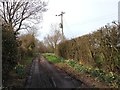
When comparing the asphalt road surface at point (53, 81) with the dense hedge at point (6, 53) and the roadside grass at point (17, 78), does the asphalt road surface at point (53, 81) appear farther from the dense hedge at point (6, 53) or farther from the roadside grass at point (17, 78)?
the dense hedge at point (6, 53)

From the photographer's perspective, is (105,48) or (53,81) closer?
(105,48)

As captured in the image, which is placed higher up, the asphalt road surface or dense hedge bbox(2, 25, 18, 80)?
dense hedge bbox(2, 25, 18, 80)

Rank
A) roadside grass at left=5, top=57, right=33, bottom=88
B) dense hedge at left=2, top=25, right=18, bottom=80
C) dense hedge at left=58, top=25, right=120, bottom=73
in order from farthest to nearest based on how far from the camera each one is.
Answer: roadside grass at left=5, top=57, right=33, bottom=88
dense hedge at left=58, top=25, right=120, bottom=73
dense hedge at left=2, top=25, right=18, bottom=80

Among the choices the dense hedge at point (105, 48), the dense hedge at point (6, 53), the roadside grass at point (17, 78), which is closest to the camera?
the dense hedge at point (6, 53)

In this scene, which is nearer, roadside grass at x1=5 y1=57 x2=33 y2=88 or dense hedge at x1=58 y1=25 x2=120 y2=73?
dense hedge at x1=58 y1=25 x2=120 y2=73

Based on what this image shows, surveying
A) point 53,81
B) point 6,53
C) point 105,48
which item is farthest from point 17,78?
point 105,48

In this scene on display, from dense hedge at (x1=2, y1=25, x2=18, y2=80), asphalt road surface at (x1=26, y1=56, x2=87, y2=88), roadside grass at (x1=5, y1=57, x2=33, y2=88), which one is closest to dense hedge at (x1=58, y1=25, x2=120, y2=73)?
asphalt road surface at (x1=26, y1=56, x2=87, y2=88)

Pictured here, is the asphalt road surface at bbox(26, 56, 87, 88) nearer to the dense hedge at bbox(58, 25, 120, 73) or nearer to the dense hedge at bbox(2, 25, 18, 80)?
the dense hedge at bbox(2, 25, 18, 80)

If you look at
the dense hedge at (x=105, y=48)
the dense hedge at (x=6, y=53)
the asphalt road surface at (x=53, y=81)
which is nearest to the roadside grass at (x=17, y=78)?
→ the asphalt road surface at (x=53, y=81)

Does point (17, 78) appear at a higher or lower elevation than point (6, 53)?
lower

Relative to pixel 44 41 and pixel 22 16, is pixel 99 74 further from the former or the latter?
pixel 44 41

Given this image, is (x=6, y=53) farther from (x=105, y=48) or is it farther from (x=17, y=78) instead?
(x=105, y=48)

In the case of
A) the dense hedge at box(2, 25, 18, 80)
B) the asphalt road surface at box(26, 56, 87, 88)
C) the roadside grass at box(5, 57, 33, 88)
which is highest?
the dense hedge at box(2, 25, 18, 80)

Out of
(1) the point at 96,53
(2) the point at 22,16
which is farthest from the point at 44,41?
(1) the point at 96,53
